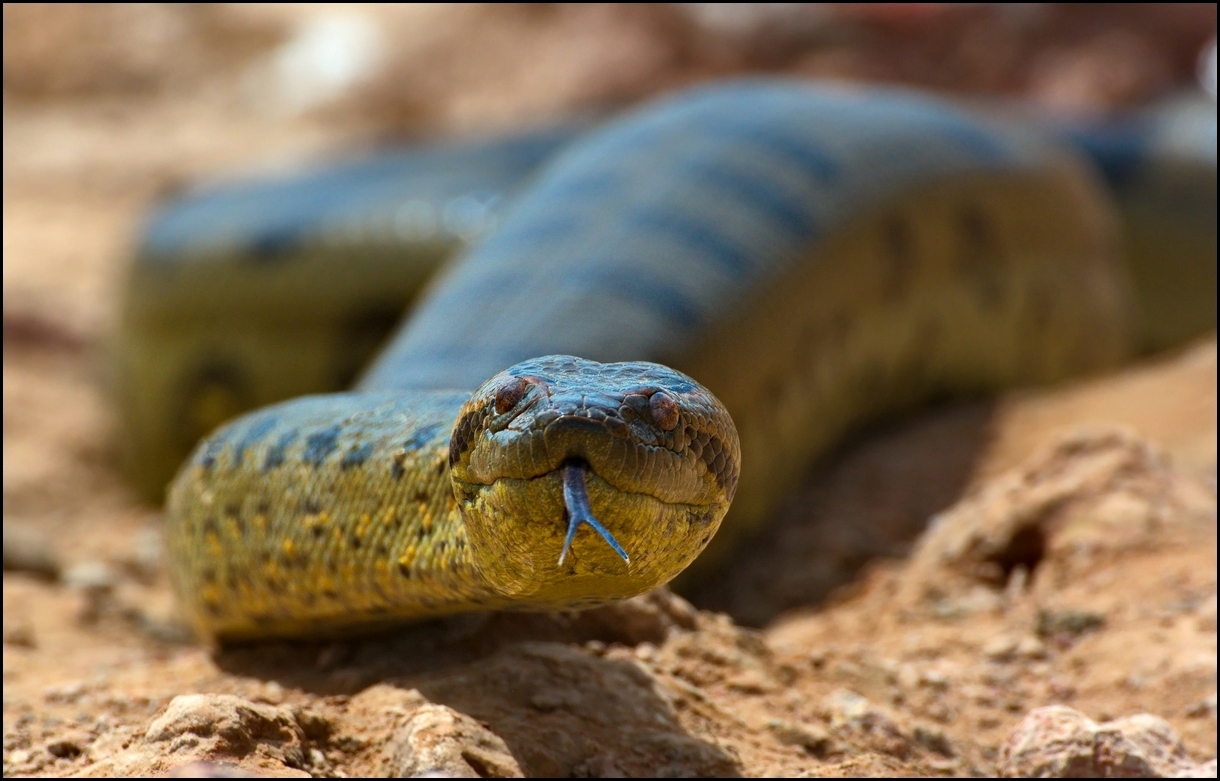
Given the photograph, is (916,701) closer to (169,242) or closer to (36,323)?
Result: (169,242)

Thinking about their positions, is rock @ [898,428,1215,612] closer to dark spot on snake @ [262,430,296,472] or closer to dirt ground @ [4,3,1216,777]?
dirt ground @ [4,3,1216,777]

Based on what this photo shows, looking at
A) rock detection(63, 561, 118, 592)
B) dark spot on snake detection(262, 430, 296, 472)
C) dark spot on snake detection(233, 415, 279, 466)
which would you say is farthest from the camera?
rock detection(63, 561, 118, 592)

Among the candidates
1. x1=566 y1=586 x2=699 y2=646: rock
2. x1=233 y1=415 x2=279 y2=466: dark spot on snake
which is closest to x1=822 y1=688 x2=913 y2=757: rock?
x1=566 y1=586 x2=699 y2=646: rock

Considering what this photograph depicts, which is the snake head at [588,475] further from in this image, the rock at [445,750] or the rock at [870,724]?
the rock at [870,724]

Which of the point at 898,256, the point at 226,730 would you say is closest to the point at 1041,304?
the point at 898,256

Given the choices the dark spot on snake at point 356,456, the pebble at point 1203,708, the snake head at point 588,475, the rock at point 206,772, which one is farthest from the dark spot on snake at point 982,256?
the rock at point 206,772

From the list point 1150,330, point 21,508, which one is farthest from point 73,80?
point 1150,330
